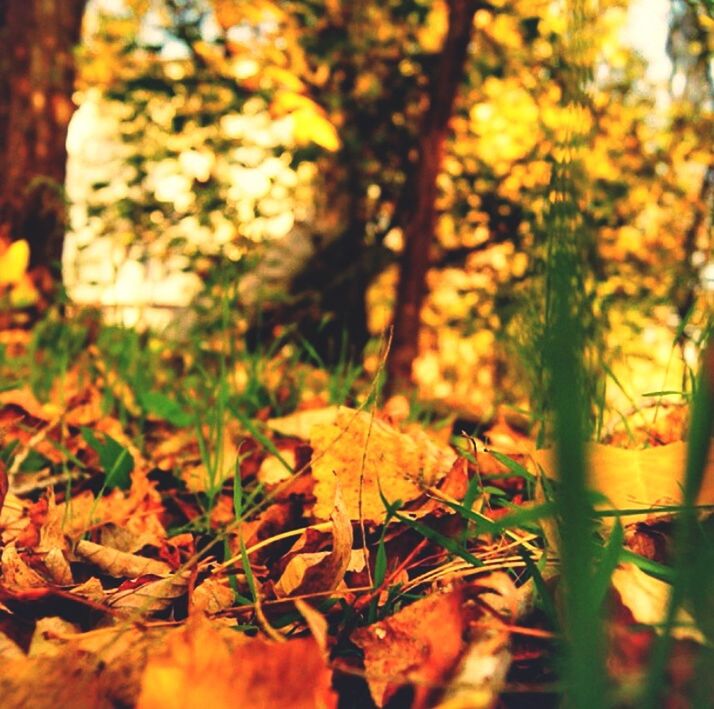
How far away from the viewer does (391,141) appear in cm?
473

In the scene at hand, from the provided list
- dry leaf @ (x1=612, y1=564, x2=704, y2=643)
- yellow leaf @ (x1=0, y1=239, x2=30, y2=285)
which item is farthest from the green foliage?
yellow leaf @ (x1=0, y1=239, x2=30, y2=285)

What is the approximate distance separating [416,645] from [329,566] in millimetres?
118

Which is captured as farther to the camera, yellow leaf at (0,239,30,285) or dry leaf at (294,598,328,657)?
yellow leaf at (0,239,30,285)

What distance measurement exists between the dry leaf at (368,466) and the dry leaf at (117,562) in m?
0.20

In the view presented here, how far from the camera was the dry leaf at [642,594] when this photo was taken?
59cm

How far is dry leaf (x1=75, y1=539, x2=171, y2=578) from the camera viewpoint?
89cm

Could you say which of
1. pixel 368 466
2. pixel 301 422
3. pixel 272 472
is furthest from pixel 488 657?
pixel 301 422

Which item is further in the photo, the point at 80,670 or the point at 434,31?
the point at 434,31

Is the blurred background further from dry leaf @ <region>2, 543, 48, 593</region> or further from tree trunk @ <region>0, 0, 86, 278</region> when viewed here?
dry leaf @ <region>2, 543, 48, 593</region>

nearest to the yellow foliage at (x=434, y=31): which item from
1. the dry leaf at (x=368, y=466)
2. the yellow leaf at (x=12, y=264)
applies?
the yellow leaf at (x=12, y=264)

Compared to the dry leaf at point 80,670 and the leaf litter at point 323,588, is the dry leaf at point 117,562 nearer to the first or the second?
the leaf litter at point 323,588

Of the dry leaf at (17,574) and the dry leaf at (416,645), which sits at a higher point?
the dry leaf at (416,645)

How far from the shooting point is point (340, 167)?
16.0 ft

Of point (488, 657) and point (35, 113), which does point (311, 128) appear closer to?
point (35, 113)
